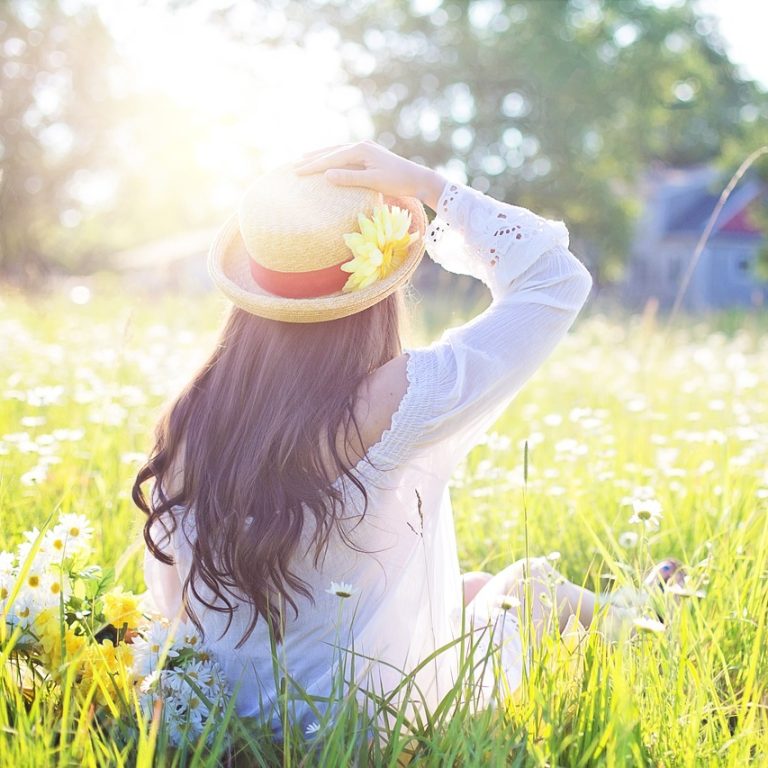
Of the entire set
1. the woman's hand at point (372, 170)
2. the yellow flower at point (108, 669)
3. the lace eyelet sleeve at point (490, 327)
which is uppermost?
the woman's hand at point (372, 170)

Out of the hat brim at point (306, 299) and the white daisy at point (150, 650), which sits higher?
the hat brim at point (306, 299)

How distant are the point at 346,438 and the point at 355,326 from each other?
0.25 m

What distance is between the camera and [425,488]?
79.4 inches

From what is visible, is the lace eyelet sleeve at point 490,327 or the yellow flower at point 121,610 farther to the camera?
the yellow flower at point 121,610

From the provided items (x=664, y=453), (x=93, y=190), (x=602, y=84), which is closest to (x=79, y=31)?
(x=93, y=190)

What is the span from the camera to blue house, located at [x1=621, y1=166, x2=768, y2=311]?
3166cm

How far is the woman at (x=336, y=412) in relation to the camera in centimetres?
186

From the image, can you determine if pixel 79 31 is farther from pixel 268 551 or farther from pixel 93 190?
pixel 268 551

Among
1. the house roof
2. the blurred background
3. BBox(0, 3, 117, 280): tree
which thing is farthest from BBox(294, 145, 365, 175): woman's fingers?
the house roof

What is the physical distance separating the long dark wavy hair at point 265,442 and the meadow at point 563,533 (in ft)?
0.65

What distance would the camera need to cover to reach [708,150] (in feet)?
139

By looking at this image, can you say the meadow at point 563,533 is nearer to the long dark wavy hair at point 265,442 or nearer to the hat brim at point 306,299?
the long dark wavy hair at point 265,442

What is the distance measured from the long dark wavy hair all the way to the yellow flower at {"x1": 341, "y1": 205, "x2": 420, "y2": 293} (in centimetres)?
8

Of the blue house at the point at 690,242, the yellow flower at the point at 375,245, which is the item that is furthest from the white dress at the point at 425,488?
the blue house at the point at 690,242
